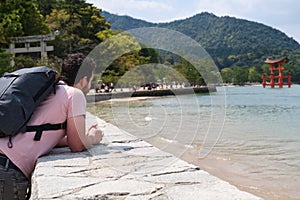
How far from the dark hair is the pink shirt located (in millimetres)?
195

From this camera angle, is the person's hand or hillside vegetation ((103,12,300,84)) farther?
hillside vegetation ((103,12,300,84))

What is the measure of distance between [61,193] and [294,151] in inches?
274

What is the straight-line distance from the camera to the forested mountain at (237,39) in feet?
250

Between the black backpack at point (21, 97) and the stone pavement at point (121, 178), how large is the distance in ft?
0.77

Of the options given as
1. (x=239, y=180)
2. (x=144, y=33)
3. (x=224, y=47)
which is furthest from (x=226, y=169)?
(x=224, y=47)

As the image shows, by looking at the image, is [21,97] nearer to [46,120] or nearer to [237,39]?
[46,120]

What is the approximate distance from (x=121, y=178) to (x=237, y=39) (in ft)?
313

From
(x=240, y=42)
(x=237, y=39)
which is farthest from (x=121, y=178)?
(x=237, y=39)

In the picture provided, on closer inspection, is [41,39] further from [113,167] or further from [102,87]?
[113,167]

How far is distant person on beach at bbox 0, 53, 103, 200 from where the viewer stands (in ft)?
6.01

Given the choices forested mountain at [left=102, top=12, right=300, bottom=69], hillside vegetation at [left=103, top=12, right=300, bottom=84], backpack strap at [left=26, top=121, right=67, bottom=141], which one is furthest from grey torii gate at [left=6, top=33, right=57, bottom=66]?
forested mountain at [left=102, top=12, right=300, bottom=69]

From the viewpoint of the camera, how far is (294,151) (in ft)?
24.7

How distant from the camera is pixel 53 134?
2.08 meters

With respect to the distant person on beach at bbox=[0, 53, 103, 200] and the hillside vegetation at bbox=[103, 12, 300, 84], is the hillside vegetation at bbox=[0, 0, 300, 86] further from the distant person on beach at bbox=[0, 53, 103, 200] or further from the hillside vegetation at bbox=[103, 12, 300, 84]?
the distant person on beach at bbox=[0, 53, 103, 200]
